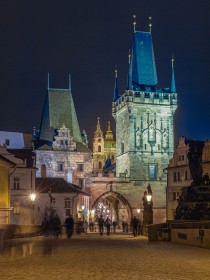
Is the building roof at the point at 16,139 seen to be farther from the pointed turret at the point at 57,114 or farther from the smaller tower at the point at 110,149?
the smaller tower at the point at 110,149

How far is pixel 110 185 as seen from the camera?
245ft

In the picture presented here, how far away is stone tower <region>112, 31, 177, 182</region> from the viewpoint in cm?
7725

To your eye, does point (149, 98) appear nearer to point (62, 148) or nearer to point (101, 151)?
point (62, 148)

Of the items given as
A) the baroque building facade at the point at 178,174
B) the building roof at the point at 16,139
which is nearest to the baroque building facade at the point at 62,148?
the building roof at the point at 16,139

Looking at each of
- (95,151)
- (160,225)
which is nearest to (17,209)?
(160,225)

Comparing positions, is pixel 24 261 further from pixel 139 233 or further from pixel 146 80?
pixel 146 80

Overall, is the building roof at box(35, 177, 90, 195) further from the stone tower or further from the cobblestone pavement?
the cobblestone pavement

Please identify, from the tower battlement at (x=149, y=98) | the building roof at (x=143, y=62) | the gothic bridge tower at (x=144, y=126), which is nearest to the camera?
the gothic bridge tower at (x=144, y=126)

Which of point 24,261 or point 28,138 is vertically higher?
point 28,138

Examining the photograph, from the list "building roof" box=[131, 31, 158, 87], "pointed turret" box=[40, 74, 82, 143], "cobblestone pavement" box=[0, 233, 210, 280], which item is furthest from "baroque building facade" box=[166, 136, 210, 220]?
"cobblestone pavement" box=[0, 233, 210, 280]

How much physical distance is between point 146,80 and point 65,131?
15723mm

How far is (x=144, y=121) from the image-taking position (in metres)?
78.5

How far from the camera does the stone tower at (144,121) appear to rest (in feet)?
253

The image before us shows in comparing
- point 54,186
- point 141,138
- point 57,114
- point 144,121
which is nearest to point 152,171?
point 141,138
